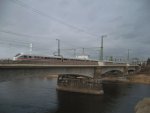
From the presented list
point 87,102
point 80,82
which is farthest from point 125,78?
point 87,102

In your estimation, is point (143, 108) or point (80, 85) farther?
point (80, 85)

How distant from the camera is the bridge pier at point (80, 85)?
5706 cm

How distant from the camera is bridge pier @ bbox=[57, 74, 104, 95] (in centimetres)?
5706

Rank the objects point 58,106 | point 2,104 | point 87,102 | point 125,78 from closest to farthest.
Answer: point 2,104 < point 58,106 < point 87,102 < point 125,78

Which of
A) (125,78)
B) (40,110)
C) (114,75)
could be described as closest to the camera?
(40,110)

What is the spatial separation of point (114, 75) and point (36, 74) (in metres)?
75.8

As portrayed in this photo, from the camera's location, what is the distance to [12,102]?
4125 centimetres

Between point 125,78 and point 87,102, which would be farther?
point 125,78

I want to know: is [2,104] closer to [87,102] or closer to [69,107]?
[69,107]

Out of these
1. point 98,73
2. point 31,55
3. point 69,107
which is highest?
point 31,55

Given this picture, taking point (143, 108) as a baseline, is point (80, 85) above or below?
above

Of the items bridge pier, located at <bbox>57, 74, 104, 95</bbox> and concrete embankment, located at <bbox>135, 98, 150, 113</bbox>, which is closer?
concrete embankment, located at <bbox>135, 98, 150, 113</bbox>

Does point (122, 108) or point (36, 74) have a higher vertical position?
point (36, 74)

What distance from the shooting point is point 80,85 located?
6006 centimetres
